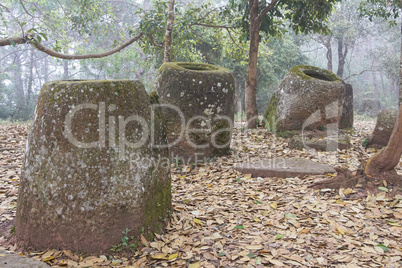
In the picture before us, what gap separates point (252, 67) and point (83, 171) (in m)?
5.85

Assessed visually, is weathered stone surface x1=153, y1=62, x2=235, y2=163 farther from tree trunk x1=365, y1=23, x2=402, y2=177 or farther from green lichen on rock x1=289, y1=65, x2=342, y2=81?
green lichen on rock x1=289, y1=65, x2=342, y2=81

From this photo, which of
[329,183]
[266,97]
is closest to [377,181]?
[329,183]

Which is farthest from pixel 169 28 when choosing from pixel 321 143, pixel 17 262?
pixel 17 262

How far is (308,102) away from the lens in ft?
20.6

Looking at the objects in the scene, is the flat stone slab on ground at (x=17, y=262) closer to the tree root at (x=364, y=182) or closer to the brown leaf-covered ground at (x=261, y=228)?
the brown leaf-covered ground at (x=261, y=228)

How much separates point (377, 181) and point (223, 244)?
6.64 feet

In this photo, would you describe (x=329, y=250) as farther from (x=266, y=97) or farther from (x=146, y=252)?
(x=266, y=97)

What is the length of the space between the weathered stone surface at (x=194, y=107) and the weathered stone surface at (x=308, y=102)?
6.50 feet

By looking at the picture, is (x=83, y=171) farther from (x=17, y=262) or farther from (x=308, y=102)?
(x=308, y=102)

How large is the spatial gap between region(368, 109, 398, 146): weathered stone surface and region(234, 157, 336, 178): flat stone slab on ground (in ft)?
7.26

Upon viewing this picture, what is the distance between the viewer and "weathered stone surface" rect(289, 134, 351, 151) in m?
5.65

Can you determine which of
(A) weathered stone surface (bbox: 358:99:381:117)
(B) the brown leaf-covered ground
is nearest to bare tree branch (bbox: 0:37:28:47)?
(B) the brown leaf-covered ground

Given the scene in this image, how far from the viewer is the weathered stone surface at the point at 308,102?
6.29m

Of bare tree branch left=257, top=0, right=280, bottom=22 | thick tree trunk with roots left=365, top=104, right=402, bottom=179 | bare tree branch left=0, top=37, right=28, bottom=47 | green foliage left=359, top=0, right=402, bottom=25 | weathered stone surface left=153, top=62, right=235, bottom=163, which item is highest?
green foliage left=359, top=0, right=402, bottom=25
